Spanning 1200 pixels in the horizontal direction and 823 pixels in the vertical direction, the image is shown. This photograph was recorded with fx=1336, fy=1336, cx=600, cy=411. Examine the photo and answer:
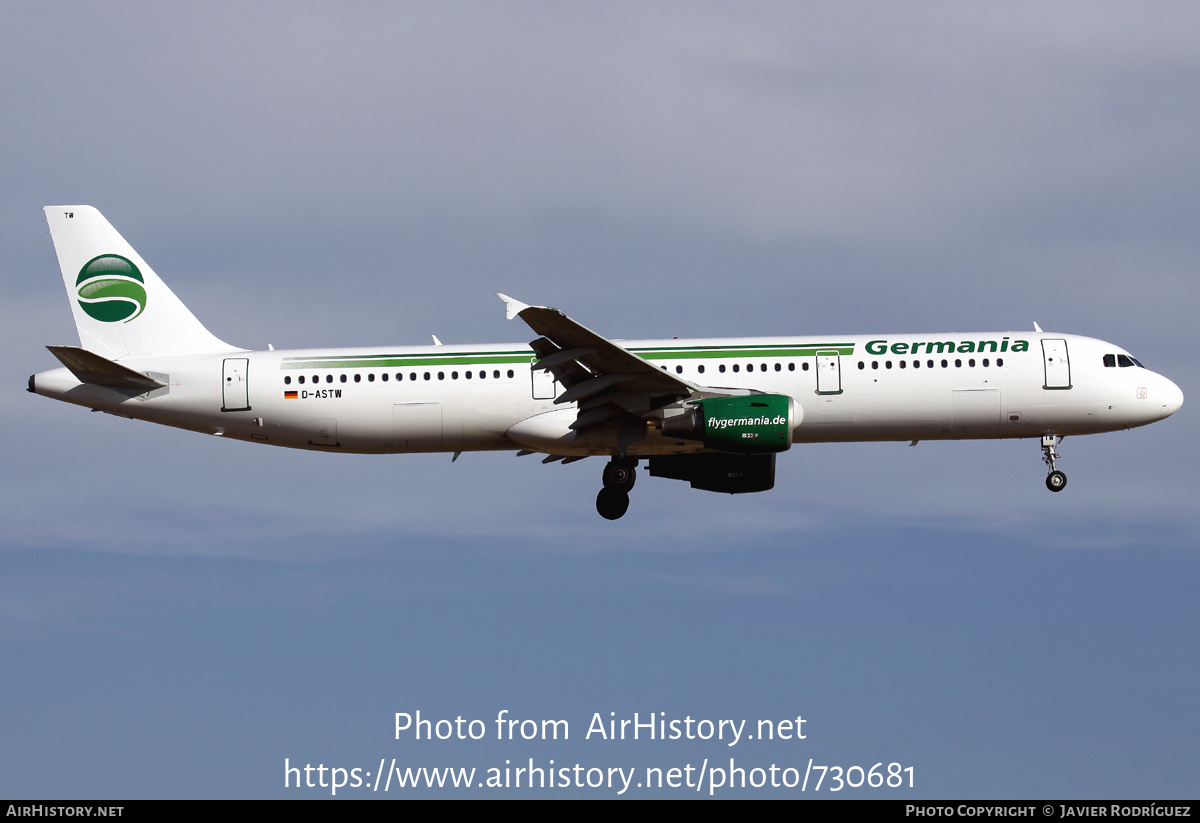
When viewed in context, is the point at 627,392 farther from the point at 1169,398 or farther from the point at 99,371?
the point at 1169,398

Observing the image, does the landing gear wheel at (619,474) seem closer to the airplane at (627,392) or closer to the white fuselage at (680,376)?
the airplane at (627,392)

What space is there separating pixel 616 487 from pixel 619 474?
46 cm

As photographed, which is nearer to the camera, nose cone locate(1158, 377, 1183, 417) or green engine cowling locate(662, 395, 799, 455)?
green engine cowling locate(662, 395, 799, 455)

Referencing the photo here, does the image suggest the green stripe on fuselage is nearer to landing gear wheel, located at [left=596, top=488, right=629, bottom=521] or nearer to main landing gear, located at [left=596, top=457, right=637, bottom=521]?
main landing gear, located at [left=596, top=457, right=637, bottom=521]

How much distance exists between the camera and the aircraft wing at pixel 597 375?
3378 cm

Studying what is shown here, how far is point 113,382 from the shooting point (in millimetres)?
36625

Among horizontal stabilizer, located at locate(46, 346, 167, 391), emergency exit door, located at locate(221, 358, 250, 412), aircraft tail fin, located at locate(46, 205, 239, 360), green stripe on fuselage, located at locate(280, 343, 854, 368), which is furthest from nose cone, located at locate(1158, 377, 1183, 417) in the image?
horizontal stabilizer, located at locate(46, 346, 167, 391)

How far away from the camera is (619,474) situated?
37.6m

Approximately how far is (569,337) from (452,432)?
484 centimetres

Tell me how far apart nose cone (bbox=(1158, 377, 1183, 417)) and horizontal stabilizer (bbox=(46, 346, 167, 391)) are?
91.1 ft

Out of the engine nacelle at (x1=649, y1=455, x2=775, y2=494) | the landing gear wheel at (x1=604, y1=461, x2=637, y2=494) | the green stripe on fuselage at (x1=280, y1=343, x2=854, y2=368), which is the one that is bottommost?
the landing gear wheel at (x1=604, y1=461, x2=637, y2=494)

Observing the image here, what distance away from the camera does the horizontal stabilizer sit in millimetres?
35312

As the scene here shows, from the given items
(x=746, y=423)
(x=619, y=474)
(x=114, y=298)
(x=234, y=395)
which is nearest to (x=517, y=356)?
(x=619, y=474)

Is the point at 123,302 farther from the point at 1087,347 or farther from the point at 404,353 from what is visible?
the point at 1087,347
